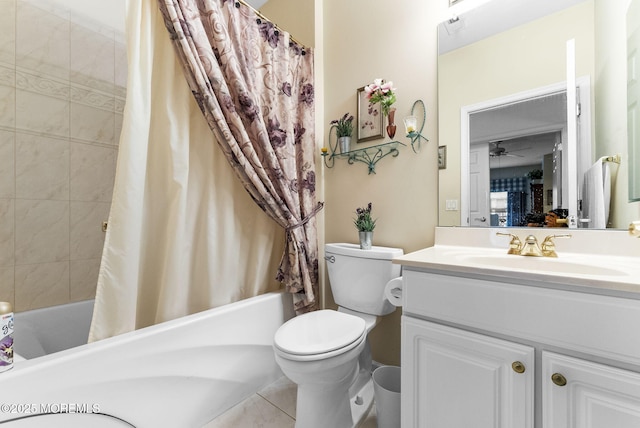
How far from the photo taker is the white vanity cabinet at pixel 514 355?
0.62m

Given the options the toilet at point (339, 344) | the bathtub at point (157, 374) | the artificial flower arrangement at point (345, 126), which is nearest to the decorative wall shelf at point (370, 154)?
the artificial flower arrangement at point (345, 126)

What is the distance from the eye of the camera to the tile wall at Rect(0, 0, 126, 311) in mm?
1451

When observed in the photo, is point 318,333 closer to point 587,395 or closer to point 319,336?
point 319,336

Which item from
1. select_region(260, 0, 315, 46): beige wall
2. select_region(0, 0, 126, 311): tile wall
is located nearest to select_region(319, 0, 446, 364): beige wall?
select_region(260, 0, 315, 46): beige wall

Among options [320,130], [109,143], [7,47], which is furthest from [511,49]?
[7,47]

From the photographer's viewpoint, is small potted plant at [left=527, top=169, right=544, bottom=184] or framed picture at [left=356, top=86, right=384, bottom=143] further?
framed picture at [left=356, top=86, right=384, bottom=143]

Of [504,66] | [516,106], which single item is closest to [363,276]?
[516,106]

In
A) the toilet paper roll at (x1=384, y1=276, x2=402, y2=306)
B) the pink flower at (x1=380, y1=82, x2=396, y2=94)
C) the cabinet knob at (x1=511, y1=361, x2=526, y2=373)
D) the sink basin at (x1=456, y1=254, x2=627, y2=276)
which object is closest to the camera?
the cabinet knob at (x1=511, y1=361, x2=526, y2=373)

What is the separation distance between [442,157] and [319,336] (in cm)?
106

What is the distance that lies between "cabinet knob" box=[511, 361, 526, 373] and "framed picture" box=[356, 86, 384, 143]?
4.04 ft

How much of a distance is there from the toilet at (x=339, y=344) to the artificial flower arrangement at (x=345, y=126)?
701 mm

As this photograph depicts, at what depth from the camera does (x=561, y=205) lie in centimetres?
111

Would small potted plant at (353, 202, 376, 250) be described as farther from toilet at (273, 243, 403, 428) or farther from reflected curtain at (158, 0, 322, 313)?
reflected curtain at (158, 0, 322, 313)

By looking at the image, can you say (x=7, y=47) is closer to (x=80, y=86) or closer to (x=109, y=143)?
(x=80, y=86)
